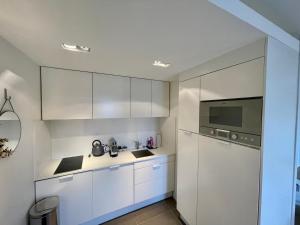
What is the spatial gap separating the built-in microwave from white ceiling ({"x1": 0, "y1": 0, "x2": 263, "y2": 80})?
457mm

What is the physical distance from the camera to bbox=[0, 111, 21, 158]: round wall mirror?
965mm

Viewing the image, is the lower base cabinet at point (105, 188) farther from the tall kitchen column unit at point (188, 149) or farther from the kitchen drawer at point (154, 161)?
the tall kitchen column unit at point (188, 149)

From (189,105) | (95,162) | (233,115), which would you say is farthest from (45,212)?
(233,115)

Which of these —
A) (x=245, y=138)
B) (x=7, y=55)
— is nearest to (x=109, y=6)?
(x=7, y=55)

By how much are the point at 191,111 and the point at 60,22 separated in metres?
1.42

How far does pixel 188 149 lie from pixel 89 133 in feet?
5.07

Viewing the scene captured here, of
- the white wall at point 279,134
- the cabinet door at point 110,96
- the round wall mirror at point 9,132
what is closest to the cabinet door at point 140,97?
the cabinet door at point 110,96

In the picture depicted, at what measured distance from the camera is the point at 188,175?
167cm

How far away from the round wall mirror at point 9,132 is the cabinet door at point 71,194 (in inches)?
25.5

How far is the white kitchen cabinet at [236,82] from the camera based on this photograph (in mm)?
946

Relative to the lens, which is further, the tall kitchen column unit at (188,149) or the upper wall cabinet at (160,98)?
the upper wall cabinet at (160,98)

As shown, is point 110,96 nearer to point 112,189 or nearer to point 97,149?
point 97,149

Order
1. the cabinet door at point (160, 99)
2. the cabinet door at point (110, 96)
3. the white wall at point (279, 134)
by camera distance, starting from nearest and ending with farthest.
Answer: the white wall at point (279, 134)
the cabinet door at point (110, 96)
the cabinet door at point (160, 99)

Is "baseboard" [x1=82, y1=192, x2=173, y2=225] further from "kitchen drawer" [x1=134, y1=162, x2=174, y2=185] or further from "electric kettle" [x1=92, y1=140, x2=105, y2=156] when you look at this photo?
"electric kettle" [x1=92, y1=140, x2=105, y2=156]
